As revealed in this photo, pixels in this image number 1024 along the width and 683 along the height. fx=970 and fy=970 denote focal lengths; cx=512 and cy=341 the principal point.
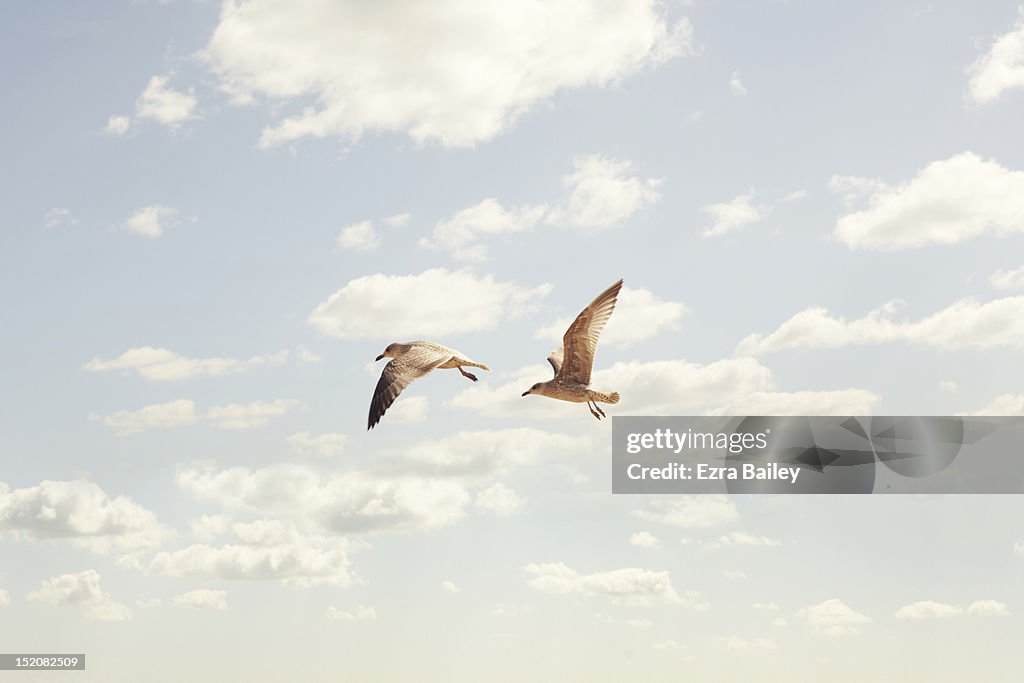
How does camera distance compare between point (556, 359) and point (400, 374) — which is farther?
point (556, 359)

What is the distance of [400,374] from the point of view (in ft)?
82.6

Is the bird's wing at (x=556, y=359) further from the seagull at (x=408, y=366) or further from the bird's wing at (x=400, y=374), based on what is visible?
the bird's wing at (x=400, y=374)

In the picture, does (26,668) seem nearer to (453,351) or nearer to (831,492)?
(453,351)

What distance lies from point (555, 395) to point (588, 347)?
1.64 meters

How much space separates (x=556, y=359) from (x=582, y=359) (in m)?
2.00

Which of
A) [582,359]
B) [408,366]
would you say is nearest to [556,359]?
[582,359]

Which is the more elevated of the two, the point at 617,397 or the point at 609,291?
the point at 609,291

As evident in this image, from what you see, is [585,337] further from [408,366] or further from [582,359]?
[408,366]

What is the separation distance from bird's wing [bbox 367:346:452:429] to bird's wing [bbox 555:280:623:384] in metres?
3.37

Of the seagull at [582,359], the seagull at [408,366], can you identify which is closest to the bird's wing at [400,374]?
the seagull at [408,366]

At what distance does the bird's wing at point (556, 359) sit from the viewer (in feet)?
87.1

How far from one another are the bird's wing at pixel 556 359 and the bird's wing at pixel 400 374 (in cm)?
289

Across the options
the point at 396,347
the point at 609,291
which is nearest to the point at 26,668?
the point at 396,347

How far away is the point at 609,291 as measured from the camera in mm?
24797
